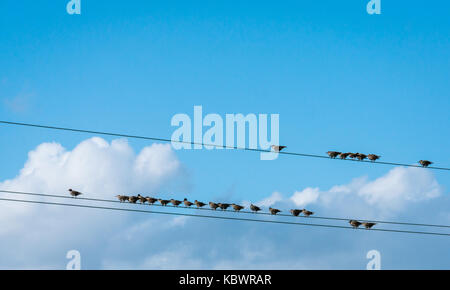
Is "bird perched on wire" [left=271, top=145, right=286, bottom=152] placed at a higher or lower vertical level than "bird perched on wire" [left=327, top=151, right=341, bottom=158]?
higher

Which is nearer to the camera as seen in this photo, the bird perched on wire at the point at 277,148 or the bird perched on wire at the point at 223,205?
the bird perched on wire at the point at 223,205

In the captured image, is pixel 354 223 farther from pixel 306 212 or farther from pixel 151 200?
pixel 151 200

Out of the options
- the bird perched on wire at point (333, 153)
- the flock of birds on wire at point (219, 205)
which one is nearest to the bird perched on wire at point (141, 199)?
the flock of birds on wire at point (219, 205)

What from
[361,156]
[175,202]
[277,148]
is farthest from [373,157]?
[175,202]

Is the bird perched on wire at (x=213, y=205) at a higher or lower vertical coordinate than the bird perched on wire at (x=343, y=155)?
lower

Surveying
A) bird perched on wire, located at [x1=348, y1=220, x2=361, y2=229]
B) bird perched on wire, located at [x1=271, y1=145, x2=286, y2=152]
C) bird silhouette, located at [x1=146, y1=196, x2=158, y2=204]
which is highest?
bird perched on wire, located at [x1=271, y1=145, x2=286, y2=152]

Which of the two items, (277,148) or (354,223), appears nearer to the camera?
(354,223)

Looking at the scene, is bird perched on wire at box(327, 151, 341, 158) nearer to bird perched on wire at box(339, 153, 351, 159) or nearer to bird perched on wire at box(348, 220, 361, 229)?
bird perched on wire at box(339, 153, 351, 159)

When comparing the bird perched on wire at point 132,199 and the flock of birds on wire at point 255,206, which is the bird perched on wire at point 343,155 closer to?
the flock of birds on wire at point 255,206

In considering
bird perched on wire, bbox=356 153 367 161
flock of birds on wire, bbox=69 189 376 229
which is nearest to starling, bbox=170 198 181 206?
flock of birds on wire, bbox=69 189 376 229
